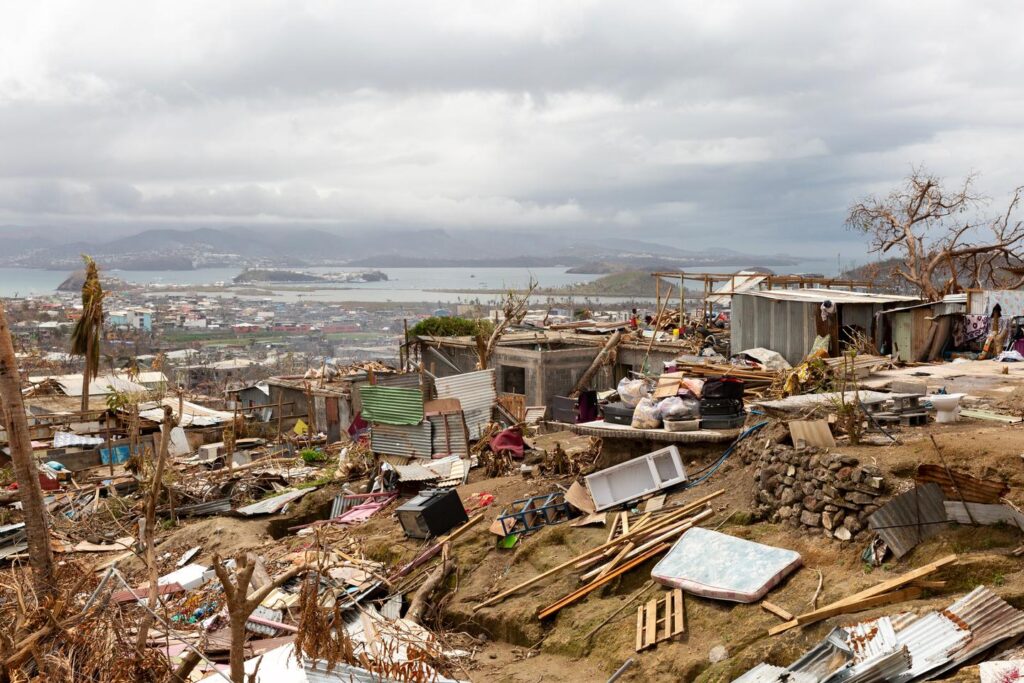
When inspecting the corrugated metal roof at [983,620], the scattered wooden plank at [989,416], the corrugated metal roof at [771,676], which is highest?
the scattered wooden plank at [989,416]

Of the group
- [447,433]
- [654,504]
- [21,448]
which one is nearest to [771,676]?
[654,504]

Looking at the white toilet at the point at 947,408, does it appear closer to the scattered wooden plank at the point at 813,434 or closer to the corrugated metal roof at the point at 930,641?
the scattered wooden plank at the point at 813,434

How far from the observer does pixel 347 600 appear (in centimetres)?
1223

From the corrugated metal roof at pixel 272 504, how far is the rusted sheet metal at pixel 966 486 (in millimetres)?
11724

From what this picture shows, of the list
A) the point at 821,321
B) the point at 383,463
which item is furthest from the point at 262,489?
the point at 821,321

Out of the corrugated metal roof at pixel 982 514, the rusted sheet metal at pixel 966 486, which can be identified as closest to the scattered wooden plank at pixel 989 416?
the rusted sheet metal at pixel 966 486

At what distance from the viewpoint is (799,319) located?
18234 mm

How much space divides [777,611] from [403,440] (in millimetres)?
10475

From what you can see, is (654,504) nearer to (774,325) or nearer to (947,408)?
(947,408)

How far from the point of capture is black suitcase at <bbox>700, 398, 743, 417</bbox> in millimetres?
12703

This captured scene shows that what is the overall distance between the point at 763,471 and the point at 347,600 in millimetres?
5885

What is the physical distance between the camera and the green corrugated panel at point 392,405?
58.1 ft

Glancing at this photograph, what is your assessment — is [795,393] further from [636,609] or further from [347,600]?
[347,600]

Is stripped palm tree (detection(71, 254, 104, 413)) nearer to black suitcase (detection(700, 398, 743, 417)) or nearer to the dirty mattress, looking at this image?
black suitcase (detection(700, 398, 743, 417))
